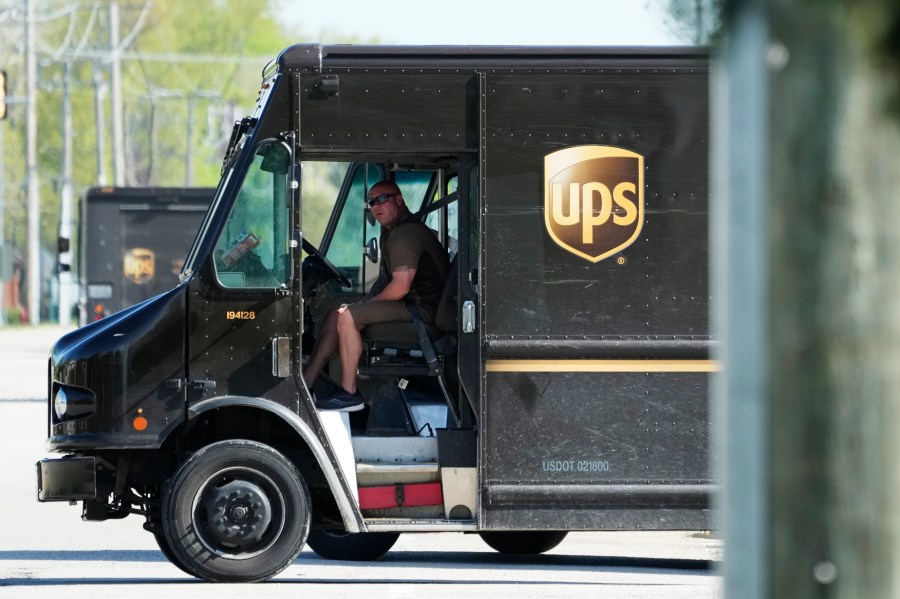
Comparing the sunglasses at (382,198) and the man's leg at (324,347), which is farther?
the sunglasses at (382,198)

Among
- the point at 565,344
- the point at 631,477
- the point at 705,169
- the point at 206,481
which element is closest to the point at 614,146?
the point at 705,169

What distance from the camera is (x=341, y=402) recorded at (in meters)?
8.62

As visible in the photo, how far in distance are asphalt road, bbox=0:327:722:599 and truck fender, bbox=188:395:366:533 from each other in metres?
0.37

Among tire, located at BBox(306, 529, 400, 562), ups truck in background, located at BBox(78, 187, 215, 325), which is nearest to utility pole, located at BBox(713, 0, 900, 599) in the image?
tire, located at BBox(306, 529, 400, 562)

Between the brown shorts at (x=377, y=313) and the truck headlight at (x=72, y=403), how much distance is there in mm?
1352

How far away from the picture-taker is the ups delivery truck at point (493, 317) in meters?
8.37

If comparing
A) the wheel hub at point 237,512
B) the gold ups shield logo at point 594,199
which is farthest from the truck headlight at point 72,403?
the gold ups shield logo at point 594,199

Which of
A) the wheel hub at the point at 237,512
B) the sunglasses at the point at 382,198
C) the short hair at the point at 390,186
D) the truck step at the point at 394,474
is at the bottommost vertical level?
the wheel hub at the point at 237,512

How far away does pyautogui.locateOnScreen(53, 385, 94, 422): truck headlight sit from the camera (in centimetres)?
844

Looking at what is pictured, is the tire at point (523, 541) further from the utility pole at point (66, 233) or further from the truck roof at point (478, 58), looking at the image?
the utility pole at point (66, 233)

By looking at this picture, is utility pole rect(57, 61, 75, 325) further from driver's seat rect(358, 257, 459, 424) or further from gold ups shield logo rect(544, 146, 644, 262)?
gold ups shield logo rect(544, 146, 644, 262)

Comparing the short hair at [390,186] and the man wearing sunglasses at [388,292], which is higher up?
the short hair at [390,186]

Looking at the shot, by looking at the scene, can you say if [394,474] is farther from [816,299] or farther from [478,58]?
[816,299]

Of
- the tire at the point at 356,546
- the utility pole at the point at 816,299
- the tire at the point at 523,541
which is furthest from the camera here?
the tire at the point at 523,541
